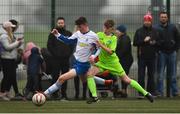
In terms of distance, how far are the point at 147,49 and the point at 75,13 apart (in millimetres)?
2316

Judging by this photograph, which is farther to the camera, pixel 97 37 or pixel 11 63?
pixel 11 63

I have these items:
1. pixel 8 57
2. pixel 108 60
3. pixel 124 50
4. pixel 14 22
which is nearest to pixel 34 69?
pixel 8 57

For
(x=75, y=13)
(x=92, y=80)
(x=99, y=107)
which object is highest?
(x=75, y=13)

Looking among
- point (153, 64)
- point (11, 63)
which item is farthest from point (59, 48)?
point (153, 64)

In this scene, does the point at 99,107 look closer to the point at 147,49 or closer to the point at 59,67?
the point at 59,67

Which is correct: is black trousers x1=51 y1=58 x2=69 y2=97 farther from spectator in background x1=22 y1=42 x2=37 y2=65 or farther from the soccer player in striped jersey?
the soccer player in striped jersey

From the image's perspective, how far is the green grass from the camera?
1384cm

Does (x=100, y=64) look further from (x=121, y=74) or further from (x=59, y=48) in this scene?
(x=59, y=48)

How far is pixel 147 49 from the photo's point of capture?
18.1 m

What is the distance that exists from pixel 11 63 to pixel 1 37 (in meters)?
0.74

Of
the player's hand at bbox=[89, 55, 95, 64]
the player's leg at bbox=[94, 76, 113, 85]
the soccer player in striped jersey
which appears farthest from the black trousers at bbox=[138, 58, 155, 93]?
the player's hand at bbox=[89, 55, 95, 64]

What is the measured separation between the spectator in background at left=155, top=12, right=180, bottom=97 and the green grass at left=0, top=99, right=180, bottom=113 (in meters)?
1.65

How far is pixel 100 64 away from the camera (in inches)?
631

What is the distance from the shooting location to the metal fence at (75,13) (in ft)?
61.0
